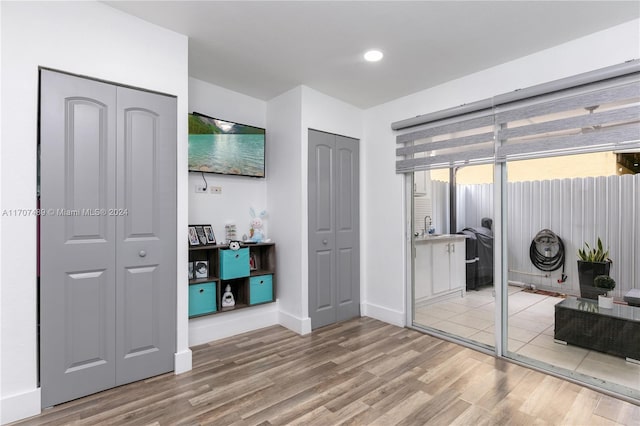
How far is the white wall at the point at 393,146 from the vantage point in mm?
2643

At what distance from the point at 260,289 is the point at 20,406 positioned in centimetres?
200

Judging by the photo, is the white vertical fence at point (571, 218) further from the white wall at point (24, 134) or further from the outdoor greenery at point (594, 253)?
the white wall at point (24, 134)

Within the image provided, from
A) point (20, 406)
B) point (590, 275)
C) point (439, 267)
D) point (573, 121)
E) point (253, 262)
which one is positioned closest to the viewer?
point (20, 406)

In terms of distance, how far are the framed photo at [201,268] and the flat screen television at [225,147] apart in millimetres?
917

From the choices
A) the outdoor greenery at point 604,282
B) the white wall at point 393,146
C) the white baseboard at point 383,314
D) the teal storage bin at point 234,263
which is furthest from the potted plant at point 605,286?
the teal storage bin at point 234,263

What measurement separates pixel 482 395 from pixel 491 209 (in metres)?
1.60

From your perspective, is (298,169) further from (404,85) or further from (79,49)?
(79,49)

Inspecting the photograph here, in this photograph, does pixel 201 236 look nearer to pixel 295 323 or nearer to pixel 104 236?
pixel 104 236

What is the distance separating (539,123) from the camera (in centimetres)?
262

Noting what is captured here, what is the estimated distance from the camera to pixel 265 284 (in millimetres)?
3584

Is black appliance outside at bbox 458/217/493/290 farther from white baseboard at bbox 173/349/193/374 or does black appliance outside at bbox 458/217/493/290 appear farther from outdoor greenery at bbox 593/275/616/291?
white baseboard at bbox 173/349/193/374

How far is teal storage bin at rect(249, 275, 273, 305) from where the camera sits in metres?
3.47

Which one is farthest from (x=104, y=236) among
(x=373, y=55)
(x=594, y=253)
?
(x=594, y=253)

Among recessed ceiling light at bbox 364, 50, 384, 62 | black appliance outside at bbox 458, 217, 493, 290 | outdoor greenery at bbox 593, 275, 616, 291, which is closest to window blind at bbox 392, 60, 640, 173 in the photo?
black appliance outside at bbox 458, 217, 493, 290
